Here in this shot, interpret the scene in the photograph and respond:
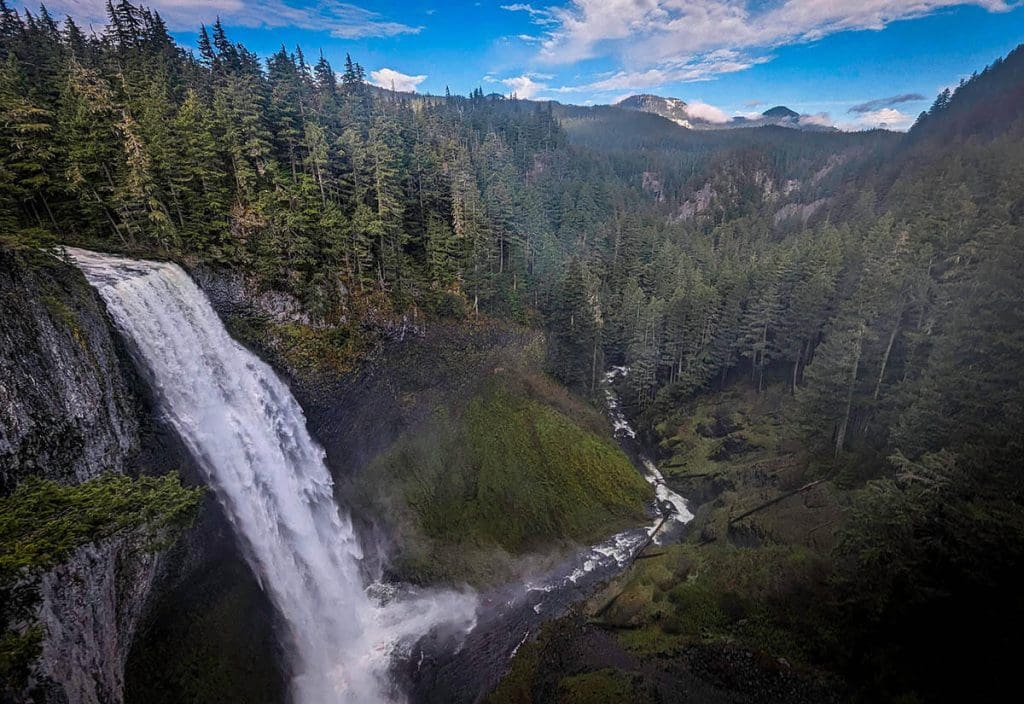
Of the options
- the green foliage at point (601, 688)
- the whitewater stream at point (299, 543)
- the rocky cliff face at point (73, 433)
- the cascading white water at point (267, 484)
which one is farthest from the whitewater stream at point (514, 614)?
the rocky cliff face at point (73, 433)

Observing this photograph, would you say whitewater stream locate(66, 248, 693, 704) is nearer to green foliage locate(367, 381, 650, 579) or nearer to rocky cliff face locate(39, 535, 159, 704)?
green foliage locate(367, 381, 650, 579)

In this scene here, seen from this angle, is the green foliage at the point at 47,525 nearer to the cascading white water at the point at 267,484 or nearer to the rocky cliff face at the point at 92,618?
the rocky cliff face at the point at 92,618

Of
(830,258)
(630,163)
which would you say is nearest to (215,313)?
(830,258)

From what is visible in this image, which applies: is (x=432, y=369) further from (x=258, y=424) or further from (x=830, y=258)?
(x=830, y=258)

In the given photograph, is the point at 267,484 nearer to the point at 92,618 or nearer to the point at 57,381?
the point at 92,618

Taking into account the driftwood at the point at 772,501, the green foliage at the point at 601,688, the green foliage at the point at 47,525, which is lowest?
the driftwood at the point at 772,501
